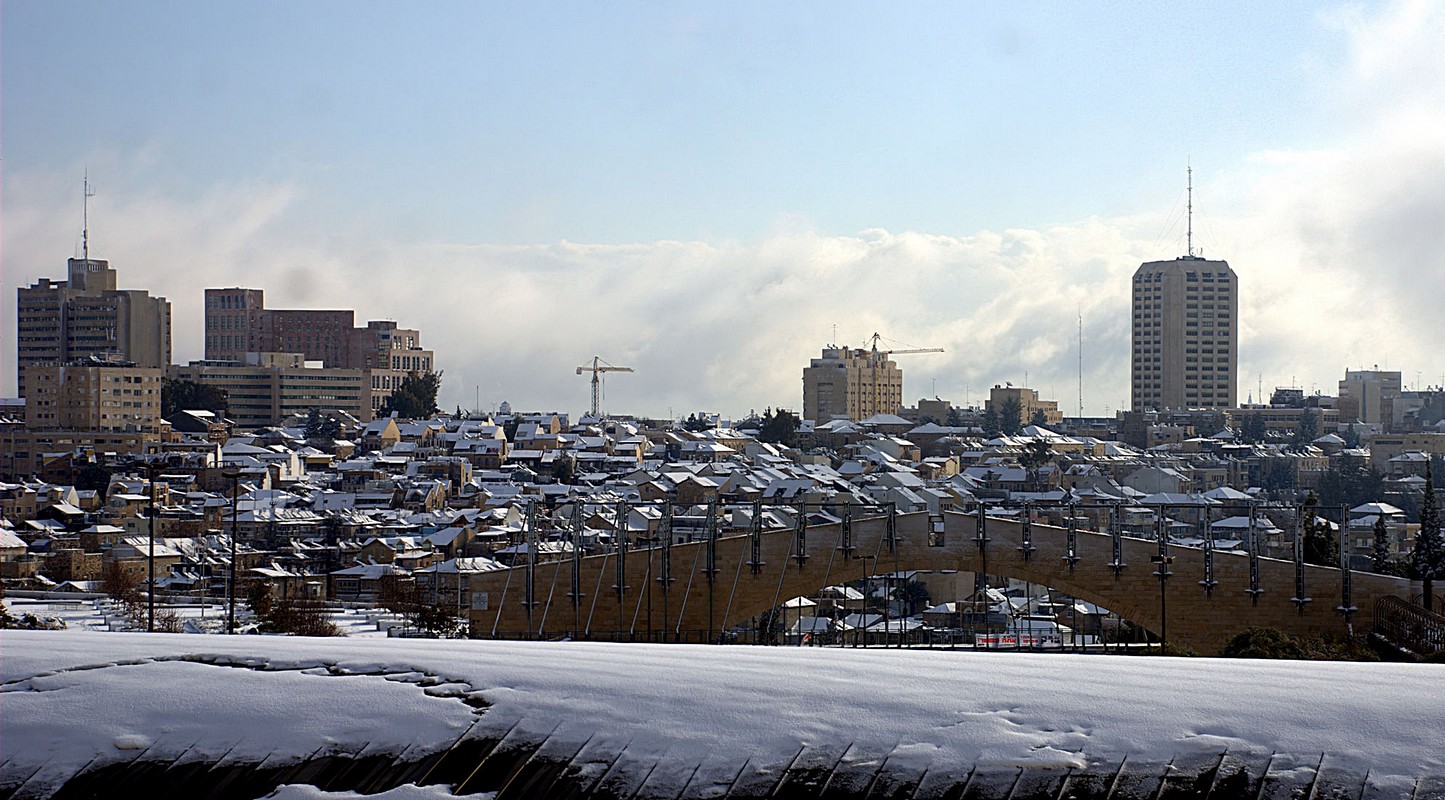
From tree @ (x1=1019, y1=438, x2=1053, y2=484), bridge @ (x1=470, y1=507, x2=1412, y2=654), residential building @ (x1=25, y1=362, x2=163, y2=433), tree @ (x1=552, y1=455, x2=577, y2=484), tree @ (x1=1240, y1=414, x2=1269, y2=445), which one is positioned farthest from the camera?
tree @ (x1=1240, y1=414, x2=1269, y2=445)

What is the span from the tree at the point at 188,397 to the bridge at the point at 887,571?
67.5m

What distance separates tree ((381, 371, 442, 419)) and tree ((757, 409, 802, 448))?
21.5 meters

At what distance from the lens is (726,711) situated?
175 inches

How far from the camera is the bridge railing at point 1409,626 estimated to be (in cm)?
1348

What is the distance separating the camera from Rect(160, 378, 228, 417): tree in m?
81.4

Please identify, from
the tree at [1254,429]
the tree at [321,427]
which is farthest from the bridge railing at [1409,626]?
the tree at [321,427]

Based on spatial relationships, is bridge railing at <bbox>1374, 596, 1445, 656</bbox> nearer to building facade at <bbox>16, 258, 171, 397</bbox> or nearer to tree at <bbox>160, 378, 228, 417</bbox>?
tree at <bbox>160, 378, 228, 417</bbox>

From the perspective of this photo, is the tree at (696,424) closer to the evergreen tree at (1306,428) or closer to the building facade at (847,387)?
the building facade at (847,387)

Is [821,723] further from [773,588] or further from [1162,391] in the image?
[1162,391]

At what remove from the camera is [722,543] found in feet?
57.5

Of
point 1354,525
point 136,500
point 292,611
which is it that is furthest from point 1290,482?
point 292,611

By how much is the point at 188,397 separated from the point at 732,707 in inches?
3295

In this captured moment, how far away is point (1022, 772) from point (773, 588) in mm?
13509

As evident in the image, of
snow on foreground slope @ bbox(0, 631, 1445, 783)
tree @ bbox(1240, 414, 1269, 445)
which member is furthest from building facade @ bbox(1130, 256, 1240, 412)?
snow on foreground slope @ bbox(0, 631, 1445, 783)
